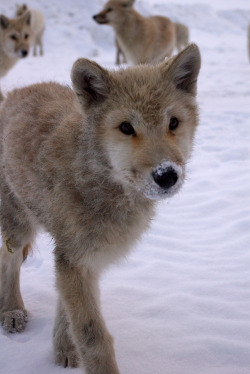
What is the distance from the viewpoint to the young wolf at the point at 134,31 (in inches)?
479

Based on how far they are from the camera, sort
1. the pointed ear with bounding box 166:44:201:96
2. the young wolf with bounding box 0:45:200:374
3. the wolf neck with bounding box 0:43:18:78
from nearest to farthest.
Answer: the young wolf with bounding box 0:45:200:374
the pointed ear with bounding box 166:44:201:96
the wolf neck with bounding box 0:43:18:78

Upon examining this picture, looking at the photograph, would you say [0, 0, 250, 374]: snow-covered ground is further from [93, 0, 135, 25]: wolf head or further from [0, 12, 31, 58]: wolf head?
[0, 12, 31, 58]: wolf head

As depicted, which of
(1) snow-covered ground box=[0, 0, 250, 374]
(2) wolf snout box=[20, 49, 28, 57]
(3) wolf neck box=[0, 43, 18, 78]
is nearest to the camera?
(1) snow-covered ground box=[0, 0, 250, 374]

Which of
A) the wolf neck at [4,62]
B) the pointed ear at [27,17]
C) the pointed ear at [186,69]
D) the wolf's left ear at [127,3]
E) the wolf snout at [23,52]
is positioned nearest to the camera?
the pointed ear at [186,69]

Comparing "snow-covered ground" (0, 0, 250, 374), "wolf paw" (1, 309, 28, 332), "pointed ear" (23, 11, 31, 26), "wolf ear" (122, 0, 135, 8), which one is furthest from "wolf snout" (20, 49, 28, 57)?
"wolf paw" (1, 309, 28, 332)

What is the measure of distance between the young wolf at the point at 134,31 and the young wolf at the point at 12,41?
6.85ft

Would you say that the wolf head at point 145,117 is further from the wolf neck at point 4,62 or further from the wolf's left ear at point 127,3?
the wolf's left ear at point 127,3

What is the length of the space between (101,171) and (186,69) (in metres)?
0.87

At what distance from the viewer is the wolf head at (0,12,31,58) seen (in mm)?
11641

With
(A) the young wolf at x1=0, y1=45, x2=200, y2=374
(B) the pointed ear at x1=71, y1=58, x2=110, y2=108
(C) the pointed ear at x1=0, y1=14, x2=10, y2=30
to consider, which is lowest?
(C) the pointed ear at x1=0, y1=14, x2=10, y2=30

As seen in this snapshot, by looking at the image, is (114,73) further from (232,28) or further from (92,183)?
(232,28)

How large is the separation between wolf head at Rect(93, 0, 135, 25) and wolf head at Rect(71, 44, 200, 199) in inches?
409

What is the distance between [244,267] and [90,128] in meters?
2.07

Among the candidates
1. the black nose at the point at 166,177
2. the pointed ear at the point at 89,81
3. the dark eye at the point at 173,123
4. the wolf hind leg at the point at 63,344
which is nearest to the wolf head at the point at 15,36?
the pointed ear at the point at 89,81
